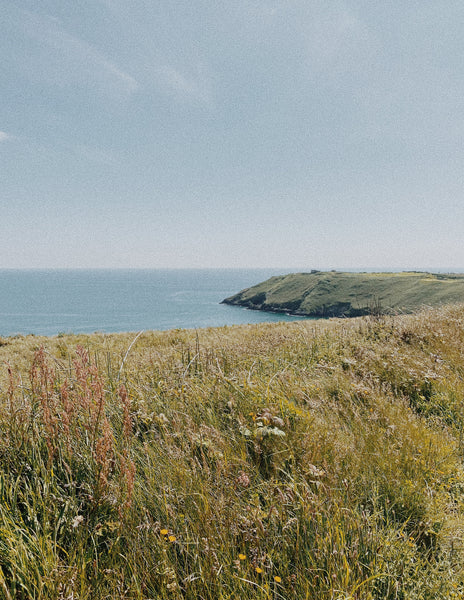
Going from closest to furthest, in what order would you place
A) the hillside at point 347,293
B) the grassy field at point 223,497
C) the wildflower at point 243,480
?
1. the grassy field at point 223,497
2. the wildflower at point 243,480
3. the hillside at point 347,293

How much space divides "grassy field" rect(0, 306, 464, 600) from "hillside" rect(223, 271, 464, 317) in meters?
109

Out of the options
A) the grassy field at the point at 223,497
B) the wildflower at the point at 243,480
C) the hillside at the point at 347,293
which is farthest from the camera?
the hillside at the point at 347,293

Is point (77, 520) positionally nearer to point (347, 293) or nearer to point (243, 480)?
point (243, 480)

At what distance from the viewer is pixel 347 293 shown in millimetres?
159250

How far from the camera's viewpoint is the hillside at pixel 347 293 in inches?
4759

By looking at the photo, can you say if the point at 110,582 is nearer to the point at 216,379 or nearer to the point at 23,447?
the point at 23,447

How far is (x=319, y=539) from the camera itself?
222 centimetres

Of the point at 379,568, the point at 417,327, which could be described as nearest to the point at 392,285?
the point at 417,327

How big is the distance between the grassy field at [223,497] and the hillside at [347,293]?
358ft

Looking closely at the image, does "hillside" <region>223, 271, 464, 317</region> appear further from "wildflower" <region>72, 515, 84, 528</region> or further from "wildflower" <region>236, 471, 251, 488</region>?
"wildflower" <region>72, 515, 84, 528</region>

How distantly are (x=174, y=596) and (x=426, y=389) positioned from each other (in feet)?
18.7

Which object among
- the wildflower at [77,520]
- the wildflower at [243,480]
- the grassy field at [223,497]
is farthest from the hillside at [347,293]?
the wildflower at [77,520]

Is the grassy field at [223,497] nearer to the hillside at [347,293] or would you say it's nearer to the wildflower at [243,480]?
the wildflower at [243,480]

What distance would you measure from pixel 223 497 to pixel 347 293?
556 feet
